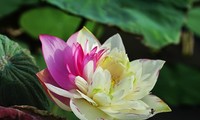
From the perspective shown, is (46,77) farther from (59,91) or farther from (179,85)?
(179,85)

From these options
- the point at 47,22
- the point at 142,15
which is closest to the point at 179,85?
the point at 47,22

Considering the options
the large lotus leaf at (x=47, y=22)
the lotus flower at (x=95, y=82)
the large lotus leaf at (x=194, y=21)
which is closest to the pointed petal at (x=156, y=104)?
the lotus flower at (x=95, y=82)

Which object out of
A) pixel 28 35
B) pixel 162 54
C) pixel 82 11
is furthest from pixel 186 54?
pixel 82 11

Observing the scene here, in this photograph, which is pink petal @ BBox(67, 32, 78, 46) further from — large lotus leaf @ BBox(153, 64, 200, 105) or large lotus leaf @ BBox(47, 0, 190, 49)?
large lotus leaf @ BBox(153, 64, 200, 105)

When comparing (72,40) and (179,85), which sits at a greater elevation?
(72,40)

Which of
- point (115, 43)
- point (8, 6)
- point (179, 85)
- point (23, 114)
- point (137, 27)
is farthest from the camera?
point (179, 85)
